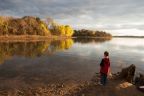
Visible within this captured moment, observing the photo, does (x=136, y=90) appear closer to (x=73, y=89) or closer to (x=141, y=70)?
(x=73, y=89)

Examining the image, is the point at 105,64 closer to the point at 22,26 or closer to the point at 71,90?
the point at 71,90

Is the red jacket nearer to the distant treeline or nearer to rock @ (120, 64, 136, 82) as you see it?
rock @ (120, 64, 136, 82)

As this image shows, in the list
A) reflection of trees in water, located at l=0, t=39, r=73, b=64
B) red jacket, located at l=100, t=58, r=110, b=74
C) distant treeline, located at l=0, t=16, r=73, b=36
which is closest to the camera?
red jacket, located at l=100, t=58, r=110, b=74

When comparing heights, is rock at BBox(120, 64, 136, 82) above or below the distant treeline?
below

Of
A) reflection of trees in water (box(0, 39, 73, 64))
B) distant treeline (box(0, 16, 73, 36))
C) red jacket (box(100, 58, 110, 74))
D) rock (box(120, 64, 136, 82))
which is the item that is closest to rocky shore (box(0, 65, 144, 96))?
red jacket (box(100, 58, 110, 74))

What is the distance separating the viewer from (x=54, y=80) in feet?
66.6

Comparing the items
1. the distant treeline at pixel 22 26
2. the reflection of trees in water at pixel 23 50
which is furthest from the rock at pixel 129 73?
the distant treeline at pixel 22 26

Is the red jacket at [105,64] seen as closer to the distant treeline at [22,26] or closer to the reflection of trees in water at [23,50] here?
the reflection of trees in water at [23,50]

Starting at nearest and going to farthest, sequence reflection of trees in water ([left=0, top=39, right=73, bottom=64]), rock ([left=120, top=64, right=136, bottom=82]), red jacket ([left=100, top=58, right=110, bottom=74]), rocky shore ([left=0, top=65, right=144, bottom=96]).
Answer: rocky shore ([left=0, top=65, right=144, bottom=96])
red jacket ([left=100, top=58, right=110, bottom=74])
rock ([left=120, top=64, right=136, bottom=82])
reflection of trees in water ([left=0, top=39, right=73, bottom=64])

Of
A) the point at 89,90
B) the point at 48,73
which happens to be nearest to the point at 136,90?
the point at 89,90

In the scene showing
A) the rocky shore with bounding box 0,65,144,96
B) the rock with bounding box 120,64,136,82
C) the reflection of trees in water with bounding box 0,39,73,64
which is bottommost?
the reflection of trees in water with bounding box 0,39,73,64

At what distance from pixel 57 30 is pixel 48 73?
14218cm

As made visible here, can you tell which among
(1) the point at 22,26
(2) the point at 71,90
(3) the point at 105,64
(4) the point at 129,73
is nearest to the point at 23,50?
(4) the point at 129,73

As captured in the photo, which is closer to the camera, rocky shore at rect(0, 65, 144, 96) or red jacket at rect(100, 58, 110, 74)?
rocky shore at rect(0, 65, 144, 96)
